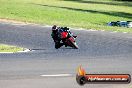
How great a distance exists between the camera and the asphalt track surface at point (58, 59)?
15.4 metres

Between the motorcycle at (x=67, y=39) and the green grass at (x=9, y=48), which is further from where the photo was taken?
the motorcycle at (x=67, y=39)

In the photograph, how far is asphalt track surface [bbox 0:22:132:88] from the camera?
15367 millimetres

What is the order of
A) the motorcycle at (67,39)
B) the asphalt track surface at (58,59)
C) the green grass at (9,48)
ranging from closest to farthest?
the asphalt track surface at (58,59) → the green grass at (9,48) → the motorcycle at (67,39)

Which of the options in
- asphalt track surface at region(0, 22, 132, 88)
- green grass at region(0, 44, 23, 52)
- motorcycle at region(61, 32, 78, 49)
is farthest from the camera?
motorcycle at region(61, 32, 78, 49)

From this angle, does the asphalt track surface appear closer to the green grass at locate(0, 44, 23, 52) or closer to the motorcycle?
the motorcycle

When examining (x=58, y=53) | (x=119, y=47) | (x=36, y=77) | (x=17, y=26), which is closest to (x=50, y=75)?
(x=36, y=77)

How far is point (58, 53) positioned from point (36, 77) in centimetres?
661

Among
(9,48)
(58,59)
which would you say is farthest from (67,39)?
(58,59)

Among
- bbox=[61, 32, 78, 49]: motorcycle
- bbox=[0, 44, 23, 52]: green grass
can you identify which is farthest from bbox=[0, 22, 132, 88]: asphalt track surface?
bbox=[0, 44, 23, 52]: green grass

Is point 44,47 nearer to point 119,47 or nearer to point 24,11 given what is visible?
point 119,47

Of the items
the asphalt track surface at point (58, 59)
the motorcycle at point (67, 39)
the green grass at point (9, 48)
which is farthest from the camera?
the motorcycle at point (67, 39)

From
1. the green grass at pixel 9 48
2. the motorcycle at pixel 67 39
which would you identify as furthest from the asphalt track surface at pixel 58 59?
the green grass at pixel 9 48

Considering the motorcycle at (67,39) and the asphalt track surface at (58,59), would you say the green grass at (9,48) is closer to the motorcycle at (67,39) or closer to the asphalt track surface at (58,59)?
the asphalt track surface at (58,59)

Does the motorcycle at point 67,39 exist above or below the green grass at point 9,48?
above
